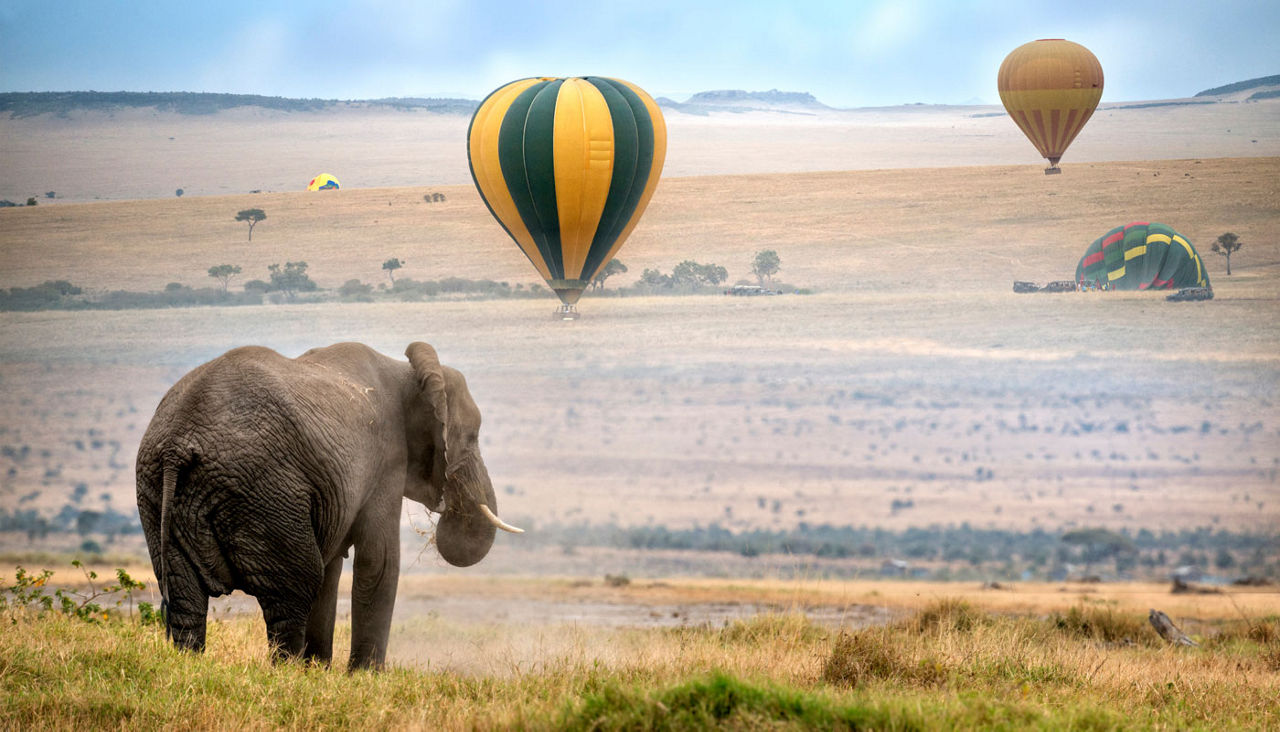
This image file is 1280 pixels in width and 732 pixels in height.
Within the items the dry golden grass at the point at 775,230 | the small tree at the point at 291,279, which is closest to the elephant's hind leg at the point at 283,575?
the dry golden grass at the point at 775,230

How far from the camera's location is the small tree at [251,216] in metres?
93.9

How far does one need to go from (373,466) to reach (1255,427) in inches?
2493

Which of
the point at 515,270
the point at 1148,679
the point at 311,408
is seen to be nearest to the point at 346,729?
the point at 311,408

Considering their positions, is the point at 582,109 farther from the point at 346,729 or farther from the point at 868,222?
the point at 868,222

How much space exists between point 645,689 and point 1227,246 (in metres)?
86.4

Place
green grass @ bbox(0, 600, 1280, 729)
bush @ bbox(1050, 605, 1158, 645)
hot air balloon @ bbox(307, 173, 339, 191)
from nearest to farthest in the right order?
green grass @ bbox(0, 600, 1280, 729) → bush @ bbox(1050, 605, 1158, 645) → hot air balloon @ bbox(307, 173, 339, 191)

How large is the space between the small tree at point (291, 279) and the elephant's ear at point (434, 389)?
74655 mm

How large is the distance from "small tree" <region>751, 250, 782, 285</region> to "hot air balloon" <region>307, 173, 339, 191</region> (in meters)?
34.4

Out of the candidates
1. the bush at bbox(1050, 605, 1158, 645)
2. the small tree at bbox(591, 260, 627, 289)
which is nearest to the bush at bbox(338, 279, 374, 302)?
the small tree at bbox(591, 260, 627, 289)

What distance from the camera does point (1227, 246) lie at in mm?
84625

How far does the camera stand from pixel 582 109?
39.9m

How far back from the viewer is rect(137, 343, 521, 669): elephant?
8.16m

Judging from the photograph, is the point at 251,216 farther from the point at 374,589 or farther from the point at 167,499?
the point at 167,499

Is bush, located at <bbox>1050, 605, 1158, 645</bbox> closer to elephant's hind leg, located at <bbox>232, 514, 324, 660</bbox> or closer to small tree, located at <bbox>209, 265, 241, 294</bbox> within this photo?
elephant's hind leg, located at <bbox>232, 514, 324, 660</bbox>
